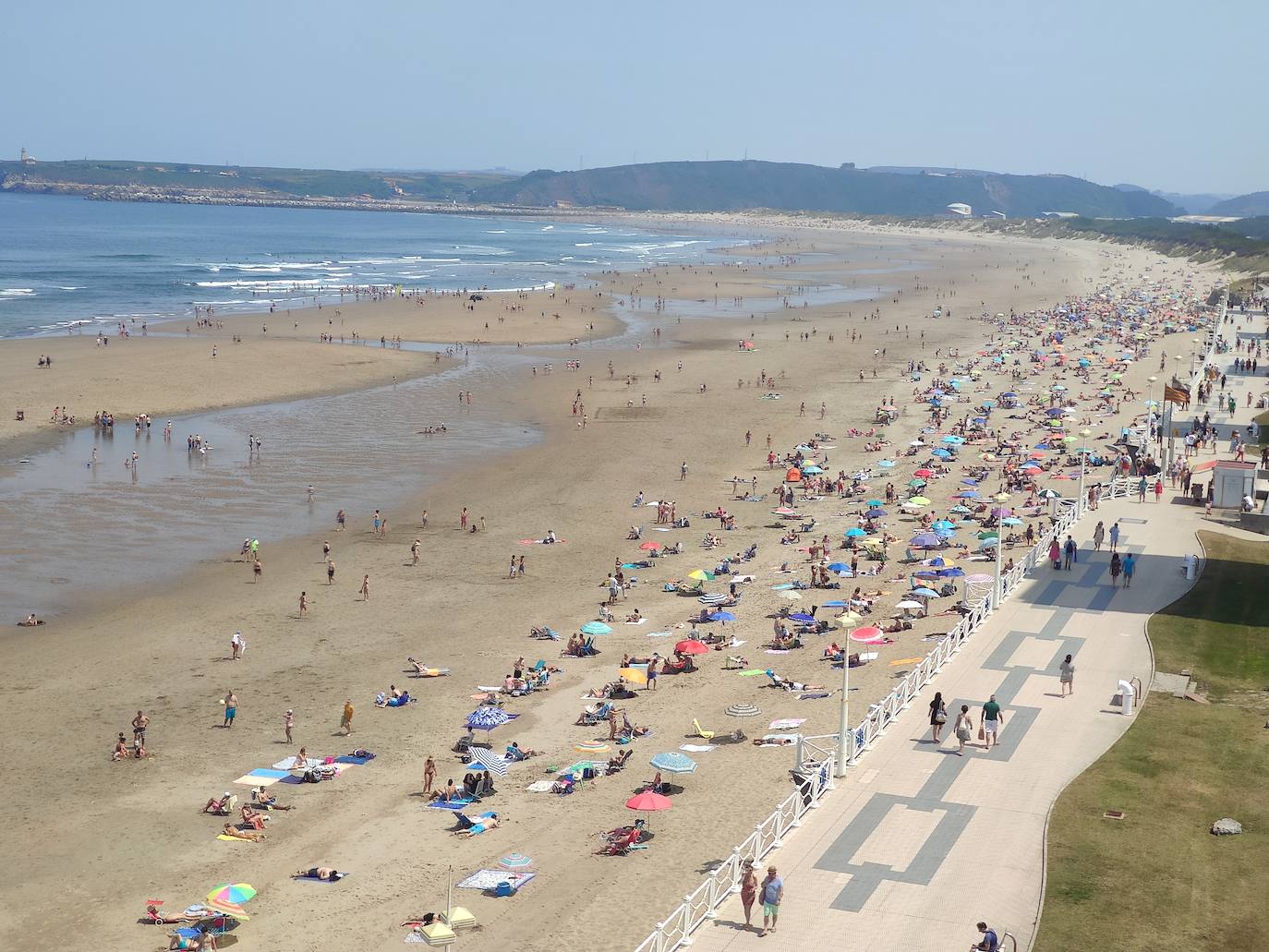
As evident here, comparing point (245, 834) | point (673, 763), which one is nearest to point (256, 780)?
point (245, 834)

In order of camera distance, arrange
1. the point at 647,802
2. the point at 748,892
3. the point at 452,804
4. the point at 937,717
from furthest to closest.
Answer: the point at 452,804 → the point at 937,717 → the point at 647,802 → the point at 748,892

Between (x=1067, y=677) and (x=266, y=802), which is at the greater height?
(x=1067, y=677)

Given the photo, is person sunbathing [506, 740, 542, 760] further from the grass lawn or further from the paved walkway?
the grass lawn

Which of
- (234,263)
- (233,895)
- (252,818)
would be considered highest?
(234,263)

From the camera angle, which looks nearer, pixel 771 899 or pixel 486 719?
pixel 771 899

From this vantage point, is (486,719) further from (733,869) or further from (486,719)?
(733,869)

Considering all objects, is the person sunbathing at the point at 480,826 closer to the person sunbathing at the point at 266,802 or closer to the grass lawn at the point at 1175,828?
the person sunbathing at the point at 266,802

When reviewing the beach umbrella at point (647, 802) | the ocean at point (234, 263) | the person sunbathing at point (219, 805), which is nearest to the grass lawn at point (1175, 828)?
the beach umbrella at point (647, 802)

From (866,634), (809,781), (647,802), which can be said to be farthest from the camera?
(866,634)

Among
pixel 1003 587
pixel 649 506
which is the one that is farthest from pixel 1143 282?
pixel 1003 587
